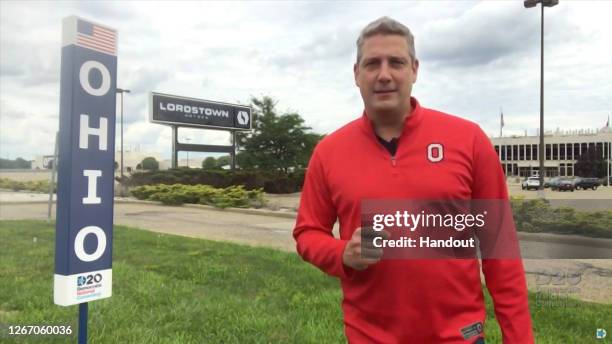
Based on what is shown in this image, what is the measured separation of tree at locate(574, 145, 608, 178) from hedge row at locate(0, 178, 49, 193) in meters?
57.2

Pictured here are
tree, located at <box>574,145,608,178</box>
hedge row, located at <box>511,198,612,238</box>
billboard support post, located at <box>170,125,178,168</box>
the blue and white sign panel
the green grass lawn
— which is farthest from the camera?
tree, located at <box>574,145,608,178</box>

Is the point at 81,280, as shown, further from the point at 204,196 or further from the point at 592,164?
the point at 592,164

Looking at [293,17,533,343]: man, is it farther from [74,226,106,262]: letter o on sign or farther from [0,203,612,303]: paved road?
[0,203,612,303]: paved road

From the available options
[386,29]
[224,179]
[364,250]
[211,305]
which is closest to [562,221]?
[211,305]

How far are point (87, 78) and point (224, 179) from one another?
25847 millimetres

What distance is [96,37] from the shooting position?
9.42ft

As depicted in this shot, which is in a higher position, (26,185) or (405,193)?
(405,193)

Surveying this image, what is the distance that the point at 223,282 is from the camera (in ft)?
19.7

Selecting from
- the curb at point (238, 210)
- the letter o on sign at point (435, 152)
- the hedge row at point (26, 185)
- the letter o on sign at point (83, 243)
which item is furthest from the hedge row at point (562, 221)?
the hedge row at point (26, 185)

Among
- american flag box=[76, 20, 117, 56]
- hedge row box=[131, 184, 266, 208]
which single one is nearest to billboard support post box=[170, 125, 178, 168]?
hedge row box=[131, 184, 266, 208]

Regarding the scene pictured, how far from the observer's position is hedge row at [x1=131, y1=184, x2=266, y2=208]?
19.1 m

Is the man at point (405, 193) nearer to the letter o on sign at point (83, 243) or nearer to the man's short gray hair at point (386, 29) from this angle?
the man's short gray hair at point (386, 29)

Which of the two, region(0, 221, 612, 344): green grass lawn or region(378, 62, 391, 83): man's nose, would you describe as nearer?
region(378, 62, 391, 83): man's nose

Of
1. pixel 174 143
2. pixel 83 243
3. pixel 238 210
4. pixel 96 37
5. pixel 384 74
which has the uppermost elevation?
pixel 174 143
